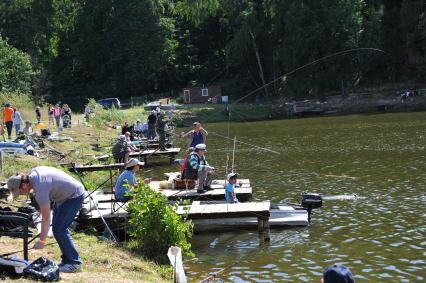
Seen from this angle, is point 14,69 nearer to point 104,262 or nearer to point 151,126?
point 151,126

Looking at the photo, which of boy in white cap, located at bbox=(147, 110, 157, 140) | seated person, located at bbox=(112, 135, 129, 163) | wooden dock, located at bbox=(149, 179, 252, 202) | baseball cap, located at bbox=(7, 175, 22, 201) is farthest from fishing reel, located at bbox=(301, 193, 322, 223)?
boy in white cap, located at bbox=(147, 110, 157, 140)

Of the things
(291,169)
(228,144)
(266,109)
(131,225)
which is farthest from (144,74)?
(131,225)

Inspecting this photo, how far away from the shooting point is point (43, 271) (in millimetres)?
7938

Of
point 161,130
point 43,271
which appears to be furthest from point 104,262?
point 161,130

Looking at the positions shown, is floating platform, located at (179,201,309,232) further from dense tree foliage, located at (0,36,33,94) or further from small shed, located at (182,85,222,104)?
small shed, located at (182,85,222,104)

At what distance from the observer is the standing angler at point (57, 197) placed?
7695 millimetres

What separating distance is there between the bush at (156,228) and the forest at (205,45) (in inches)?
1838

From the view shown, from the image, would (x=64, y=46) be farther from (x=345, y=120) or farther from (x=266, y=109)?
(x=345, y=120)

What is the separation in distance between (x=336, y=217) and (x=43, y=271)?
28.3 feet

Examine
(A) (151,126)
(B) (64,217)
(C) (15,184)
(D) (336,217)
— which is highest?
(C) (15,184)

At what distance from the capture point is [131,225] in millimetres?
11508

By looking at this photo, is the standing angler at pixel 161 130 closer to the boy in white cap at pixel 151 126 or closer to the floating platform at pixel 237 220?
the boy in white cap at pixel 151 126

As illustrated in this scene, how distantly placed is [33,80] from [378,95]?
131 ft

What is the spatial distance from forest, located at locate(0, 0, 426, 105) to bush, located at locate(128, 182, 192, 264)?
46688 mm
